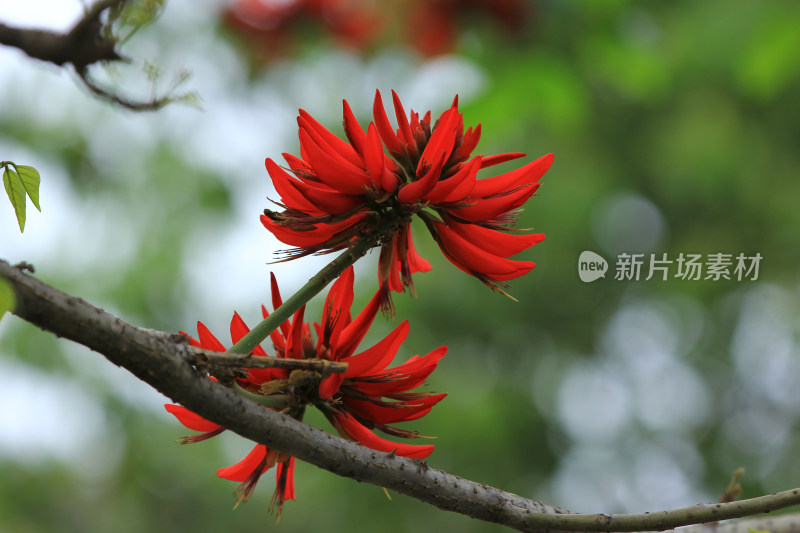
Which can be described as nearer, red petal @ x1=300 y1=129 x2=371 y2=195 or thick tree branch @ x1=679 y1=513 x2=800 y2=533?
red petal @ x1=300 y1=129 x2=371 y2=195

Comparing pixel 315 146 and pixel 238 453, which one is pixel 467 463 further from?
pixel 315 146

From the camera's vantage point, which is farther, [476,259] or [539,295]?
[539,295]

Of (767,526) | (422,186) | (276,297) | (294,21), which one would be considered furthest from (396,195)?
(294,21)

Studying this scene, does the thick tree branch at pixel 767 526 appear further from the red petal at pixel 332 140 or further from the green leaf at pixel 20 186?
the green leaf at pixel 20 186

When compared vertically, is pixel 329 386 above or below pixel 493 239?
below

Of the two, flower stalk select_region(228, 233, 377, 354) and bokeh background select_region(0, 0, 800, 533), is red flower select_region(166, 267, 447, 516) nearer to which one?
flower stalk select_region(228, 233, 377, 354)

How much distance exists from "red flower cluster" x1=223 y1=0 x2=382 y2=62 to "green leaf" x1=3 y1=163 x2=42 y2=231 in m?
2.17

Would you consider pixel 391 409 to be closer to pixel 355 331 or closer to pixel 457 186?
pixel 355 331

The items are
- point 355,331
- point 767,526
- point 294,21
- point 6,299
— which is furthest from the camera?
point 294,21

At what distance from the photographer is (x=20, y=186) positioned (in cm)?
49

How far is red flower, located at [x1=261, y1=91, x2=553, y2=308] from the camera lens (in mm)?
523

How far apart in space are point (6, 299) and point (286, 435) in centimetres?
20

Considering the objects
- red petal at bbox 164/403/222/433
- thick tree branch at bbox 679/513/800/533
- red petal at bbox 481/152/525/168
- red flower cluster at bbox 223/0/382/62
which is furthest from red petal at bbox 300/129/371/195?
red flower cluster at bbox 223/0/382/62

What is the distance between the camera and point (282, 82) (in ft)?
12.3
